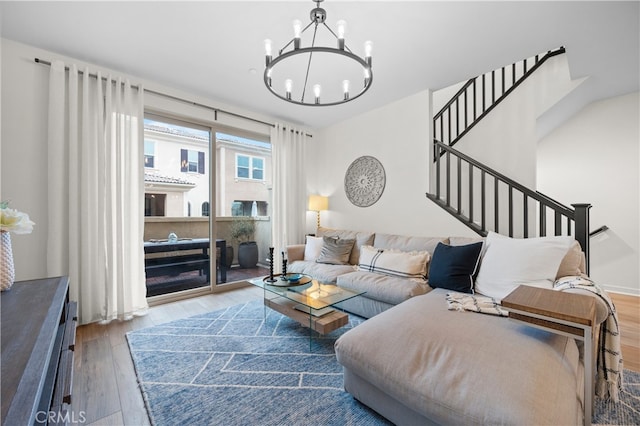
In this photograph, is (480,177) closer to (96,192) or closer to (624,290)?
(624,290)

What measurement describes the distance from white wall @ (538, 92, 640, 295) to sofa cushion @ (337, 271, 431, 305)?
3.18m

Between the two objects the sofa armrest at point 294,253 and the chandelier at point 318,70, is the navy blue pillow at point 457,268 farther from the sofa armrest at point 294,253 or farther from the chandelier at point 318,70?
the sofa armrest at point 294,253

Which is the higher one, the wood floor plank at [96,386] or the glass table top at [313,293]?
the glass table top at [313,293]

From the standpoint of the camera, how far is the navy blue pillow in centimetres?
219

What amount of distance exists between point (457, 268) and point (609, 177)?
3.20m

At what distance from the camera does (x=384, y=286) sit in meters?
2.43

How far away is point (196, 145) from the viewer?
352cm

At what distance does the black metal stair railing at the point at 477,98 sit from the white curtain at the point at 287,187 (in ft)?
7.62

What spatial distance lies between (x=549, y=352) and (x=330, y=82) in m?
2.98

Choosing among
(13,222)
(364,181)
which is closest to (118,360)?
(13,222)

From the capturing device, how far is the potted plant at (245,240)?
12.7ft

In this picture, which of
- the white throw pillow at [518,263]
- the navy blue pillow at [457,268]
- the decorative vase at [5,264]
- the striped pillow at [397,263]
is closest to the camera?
the decorative vase at [5,264]

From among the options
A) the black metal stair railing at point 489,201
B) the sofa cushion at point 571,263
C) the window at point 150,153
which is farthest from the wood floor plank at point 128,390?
the black metal stair railing at point 489,201

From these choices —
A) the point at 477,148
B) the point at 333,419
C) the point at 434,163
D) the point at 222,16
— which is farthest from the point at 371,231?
the point at 222,16
